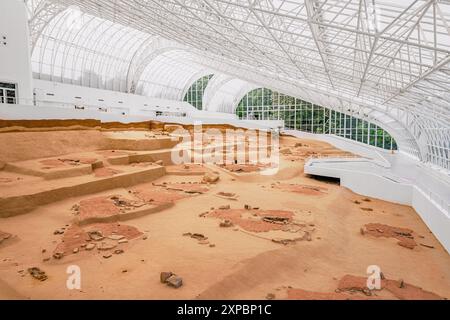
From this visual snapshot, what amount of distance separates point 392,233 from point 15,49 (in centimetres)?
2673

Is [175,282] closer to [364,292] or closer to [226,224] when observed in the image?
[226,224]

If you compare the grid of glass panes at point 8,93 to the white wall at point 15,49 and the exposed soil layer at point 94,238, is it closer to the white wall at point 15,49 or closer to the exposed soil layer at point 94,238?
the white wall at point 15,49

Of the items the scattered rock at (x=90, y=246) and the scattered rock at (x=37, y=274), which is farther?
the scattered rock at (x=90, y=246)

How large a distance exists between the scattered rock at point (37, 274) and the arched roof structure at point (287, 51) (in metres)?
12.0

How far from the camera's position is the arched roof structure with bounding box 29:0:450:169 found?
14.6 m

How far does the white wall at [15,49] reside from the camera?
74.2ft

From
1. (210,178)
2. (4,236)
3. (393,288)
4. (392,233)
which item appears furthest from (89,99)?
(393,288)

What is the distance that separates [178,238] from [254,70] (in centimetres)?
2936

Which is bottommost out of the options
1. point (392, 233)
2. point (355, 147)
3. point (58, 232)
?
point (392, 233)

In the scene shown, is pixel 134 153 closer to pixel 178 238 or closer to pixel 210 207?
pixel 210 207

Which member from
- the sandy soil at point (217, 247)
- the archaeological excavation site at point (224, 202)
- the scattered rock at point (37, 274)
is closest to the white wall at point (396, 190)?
the archaeological excavation site at point (224, 202)

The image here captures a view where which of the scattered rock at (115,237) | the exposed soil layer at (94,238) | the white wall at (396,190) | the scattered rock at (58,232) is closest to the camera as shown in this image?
the exposed soil layer at (94,238)

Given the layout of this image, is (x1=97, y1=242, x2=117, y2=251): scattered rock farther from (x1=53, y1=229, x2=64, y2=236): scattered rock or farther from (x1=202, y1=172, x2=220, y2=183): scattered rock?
(x1=202, y1=172, x2=220, y2=183): scattered rock

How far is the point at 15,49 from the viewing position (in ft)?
76.8
